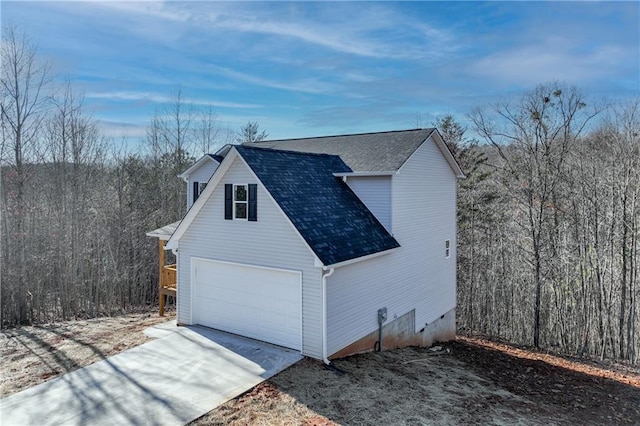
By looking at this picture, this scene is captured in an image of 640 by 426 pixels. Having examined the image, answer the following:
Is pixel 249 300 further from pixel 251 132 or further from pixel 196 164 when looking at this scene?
pixel 251 132

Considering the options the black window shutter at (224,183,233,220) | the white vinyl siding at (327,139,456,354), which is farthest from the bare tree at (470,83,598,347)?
the black window shutter at (224,183,233,220)

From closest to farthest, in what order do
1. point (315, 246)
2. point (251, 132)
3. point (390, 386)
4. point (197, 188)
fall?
point (390, 386)
point (315, 246)
point (197, 188)
point (251, 132)

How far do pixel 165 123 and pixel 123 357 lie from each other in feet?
54.3

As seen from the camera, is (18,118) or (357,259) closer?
(357,259)

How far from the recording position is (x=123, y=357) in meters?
8.48

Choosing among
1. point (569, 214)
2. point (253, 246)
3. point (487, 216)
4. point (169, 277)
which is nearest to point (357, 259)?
point (253, 246)

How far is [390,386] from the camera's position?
773 centimetres

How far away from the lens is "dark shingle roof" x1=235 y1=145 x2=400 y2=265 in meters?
8.67

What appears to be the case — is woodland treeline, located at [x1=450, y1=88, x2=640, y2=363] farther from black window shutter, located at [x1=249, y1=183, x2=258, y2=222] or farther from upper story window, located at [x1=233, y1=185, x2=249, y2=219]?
upper story window, located at [x1=233, y1=185, x2=249, y2=219]

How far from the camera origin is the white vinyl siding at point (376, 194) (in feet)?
36.3

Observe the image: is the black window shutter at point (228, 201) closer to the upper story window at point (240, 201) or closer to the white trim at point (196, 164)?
the upper story window at point (240, 201)

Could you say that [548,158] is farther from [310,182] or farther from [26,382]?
[26,382]

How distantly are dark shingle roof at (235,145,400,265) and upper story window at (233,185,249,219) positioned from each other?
0.81m

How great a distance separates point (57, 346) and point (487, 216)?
19.2 m
